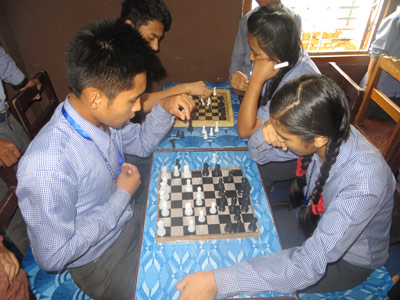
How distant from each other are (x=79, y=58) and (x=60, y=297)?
133 cm

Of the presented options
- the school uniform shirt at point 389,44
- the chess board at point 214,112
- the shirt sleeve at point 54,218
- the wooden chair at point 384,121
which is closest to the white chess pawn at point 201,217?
the shirt sleeve at point 54,218

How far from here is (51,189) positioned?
1146 millimetres

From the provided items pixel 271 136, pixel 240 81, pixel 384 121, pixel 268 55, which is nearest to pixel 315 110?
pixel 271 136

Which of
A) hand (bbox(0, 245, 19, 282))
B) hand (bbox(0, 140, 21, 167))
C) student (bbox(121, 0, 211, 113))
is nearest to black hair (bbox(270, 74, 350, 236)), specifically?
student (bbox(121, 0, 211, 113))

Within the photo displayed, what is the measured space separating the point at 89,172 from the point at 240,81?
64.5 inches

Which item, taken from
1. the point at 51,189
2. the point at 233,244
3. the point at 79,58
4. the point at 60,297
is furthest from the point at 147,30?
the point at 60,297

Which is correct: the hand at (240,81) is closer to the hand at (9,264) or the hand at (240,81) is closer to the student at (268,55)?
the student at (268,55)

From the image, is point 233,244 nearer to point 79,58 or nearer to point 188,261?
point 188,261

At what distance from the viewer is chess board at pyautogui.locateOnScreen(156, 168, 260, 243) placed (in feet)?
4.57

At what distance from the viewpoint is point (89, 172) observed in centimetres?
135

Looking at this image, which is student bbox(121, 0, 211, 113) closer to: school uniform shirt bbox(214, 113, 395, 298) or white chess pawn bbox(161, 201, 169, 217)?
white chess pawn bbox(161, 201, 169, 217)

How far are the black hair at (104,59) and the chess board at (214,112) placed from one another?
39.3 inches

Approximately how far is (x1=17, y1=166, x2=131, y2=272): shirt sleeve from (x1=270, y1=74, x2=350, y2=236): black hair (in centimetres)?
110

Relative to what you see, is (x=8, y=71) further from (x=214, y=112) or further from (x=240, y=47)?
(x=240, y=47)
